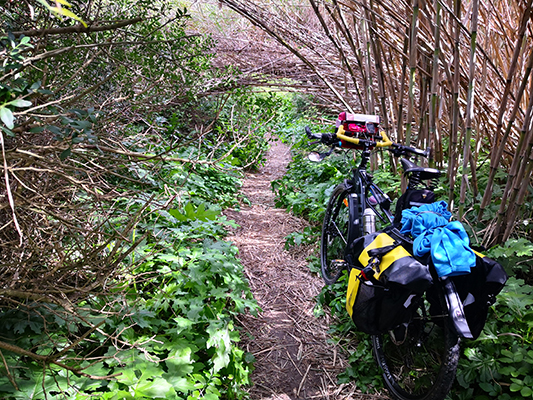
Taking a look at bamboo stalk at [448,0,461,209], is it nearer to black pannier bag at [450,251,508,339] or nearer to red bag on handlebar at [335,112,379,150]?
red bag on handlebar at [335,112,379,150]

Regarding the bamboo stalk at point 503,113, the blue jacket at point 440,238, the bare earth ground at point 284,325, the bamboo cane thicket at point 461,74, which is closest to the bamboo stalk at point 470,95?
the bamboo cane thicket at point 461,74

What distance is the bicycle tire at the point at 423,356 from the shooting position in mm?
1503

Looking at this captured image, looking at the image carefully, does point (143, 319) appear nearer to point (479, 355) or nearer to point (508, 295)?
point (479, 355)

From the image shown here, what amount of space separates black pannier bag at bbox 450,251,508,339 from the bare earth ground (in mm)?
770

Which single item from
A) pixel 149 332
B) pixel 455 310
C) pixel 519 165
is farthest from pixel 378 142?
pixel 149 332

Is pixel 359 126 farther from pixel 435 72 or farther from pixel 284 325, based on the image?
pixel 284 325

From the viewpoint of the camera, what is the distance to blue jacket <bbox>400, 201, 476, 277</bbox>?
4.65ft

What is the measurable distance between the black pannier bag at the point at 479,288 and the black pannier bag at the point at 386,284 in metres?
0.17

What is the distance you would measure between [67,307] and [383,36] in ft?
8.88

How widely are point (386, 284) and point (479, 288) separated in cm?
36

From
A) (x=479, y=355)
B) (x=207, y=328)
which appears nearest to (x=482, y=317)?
(x=479, y=355)

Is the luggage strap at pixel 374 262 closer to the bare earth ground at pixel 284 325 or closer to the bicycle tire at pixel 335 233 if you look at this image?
the bare earth ground at pixel 284 325

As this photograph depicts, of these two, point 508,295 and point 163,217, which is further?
point 163,217

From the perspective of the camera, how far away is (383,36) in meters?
2.77
